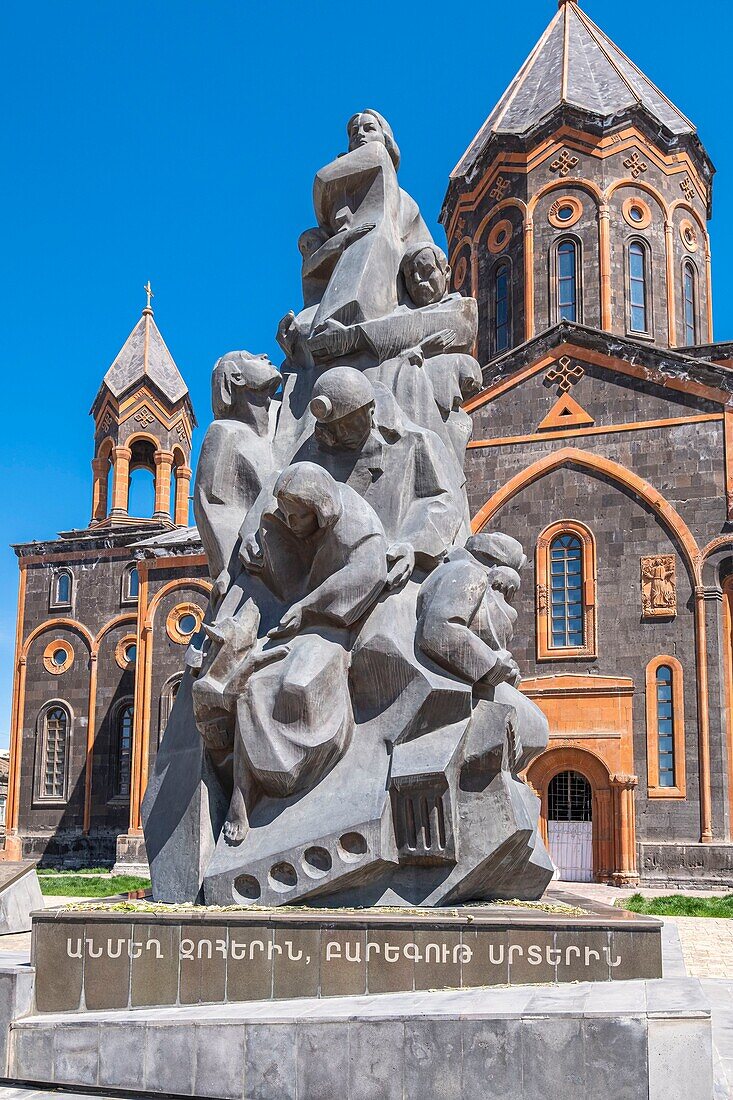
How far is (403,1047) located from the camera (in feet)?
16.0

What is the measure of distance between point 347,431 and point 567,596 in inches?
713

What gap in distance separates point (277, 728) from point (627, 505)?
753 inches

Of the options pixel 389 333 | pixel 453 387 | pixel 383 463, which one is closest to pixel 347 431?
pixel 383 463

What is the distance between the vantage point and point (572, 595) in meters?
24.6

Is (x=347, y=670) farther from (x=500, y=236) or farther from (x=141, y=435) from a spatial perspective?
(x=141, y=435)

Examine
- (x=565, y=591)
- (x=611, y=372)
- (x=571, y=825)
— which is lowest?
(x=571, y=825)

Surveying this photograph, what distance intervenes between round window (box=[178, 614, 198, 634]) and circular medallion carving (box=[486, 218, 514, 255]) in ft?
37.5

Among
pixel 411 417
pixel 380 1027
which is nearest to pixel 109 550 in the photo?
pixel 411 417

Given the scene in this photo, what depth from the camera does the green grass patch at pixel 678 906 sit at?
1781cm

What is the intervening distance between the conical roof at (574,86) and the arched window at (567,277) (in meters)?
3.15

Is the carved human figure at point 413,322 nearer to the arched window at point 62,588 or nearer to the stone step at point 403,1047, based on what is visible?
the stone step at point 403,1047

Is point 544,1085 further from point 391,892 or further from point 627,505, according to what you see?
point 627,505

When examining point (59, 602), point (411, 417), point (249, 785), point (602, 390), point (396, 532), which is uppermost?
point (602, 390)

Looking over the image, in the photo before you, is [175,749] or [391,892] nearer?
[391,892]
